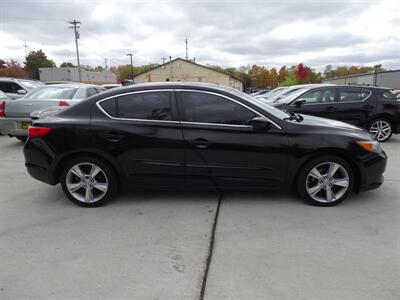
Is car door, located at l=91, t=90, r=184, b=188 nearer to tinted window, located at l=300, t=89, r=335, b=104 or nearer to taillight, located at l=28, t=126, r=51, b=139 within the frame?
taillight, located at l=28, t=126, r=51, b=139

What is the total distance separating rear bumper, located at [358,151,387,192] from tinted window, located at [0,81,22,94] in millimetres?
11071

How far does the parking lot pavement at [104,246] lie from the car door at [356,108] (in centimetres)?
553

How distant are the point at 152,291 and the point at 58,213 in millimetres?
1982

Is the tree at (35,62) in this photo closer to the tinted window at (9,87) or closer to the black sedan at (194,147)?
the tinted window at (9,87)

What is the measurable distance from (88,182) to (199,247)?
5.79 feet

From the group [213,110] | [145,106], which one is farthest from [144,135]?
[213,110]

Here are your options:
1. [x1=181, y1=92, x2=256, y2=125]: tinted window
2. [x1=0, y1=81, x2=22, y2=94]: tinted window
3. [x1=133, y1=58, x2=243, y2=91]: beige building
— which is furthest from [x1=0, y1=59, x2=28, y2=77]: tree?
[x1=181, y1=92, x2=256, y2=125]: tinted window

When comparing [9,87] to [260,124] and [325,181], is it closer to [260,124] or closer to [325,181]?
[260,124]

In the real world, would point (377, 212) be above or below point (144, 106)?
below

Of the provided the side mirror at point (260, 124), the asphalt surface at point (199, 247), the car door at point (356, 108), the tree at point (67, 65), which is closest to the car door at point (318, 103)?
the car door at point (356, 108)

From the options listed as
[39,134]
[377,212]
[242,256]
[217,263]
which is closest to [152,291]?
[217,263]

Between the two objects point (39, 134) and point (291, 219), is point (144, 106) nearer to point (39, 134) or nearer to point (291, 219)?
point (39, 134)

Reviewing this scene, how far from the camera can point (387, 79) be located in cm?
4822

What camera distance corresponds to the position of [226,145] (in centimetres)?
375
